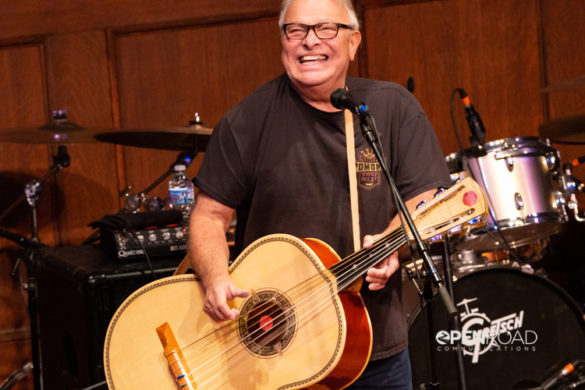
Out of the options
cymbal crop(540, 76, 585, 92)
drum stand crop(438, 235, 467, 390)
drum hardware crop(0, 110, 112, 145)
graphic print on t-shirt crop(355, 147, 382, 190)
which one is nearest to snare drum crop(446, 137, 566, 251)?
cymbal crop(540, 76, 585, 92)

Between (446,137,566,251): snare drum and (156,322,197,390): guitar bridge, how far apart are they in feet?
6.05

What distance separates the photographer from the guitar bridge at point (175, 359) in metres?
1.99

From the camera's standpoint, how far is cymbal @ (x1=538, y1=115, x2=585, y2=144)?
364 cm

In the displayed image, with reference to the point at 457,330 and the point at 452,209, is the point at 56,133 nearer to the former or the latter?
the point at 452,209

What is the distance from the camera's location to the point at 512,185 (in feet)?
11.3

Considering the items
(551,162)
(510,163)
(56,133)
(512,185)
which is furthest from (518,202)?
(56,133)

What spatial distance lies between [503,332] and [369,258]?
1796 mm

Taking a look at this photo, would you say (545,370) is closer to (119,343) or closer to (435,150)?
(435,150)

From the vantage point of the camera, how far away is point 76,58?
4.86 metres

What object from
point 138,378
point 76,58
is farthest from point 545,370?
point 76,58

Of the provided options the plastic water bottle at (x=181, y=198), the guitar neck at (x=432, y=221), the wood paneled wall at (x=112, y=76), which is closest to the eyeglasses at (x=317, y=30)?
the guitar neck at (x=432, y=221)

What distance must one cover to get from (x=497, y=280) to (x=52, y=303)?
2233 millimetres

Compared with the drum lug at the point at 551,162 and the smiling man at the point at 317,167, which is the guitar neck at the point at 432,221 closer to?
the smiling man at the point at 317,167

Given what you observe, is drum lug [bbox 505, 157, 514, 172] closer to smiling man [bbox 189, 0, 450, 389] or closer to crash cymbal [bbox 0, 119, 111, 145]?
smiling man [bbox 189, 0, 450, 389]
